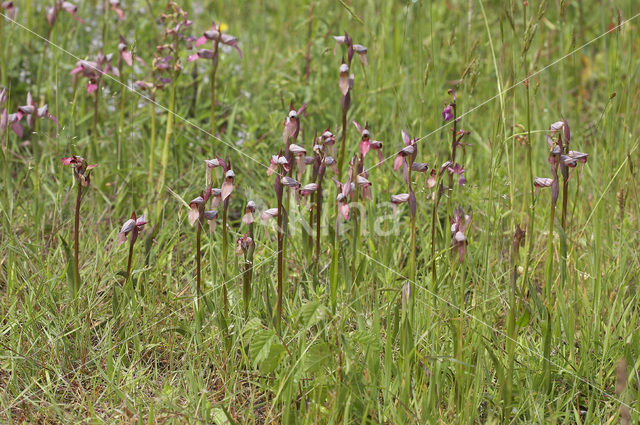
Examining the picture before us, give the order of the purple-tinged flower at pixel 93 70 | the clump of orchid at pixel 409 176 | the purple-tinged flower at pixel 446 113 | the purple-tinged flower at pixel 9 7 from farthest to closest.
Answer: the purple-tinged flower at pixel 9 7, the purple-tinged flower at pixel 93 70, the purple-tinged flower at pixel 446 113, the clump of orchid at pixel 409 176

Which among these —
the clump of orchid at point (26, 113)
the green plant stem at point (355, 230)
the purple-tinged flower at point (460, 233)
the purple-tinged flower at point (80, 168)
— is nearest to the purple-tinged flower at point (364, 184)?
the green plant stem at point (355, 230)

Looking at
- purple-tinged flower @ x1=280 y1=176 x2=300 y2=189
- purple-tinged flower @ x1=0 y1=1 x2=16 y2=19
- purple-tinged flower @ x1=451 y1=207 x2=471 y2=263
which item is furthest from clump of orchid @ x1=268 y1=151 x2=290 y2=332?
purple-tinged flower @ x1=0 y1=1 x2=16 y2=19

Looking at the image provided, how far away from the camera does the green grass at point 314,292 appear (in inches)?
74.9

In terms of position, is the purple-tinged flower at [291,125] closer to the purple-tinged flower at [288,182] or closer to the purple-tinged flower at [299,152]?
the purple-tinged flower at [299,152]

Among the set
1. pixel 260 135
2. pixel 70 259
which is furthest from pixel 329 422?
pixel 260 135

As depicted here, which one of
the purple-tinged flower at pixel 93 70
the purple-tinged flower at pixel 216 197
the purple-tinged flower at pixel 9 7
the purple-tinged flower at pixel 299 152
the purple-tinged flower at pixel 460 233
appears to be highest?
the purple-tinged flower at pixel 9 7

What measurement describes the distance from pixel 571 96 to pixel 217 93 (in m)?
1.98

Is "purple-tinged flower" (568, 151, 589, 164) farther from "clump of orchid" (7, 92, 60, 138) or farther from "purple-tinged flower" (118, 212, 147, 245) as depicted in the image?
"clump of orchid" (7, 92, 60, 138)

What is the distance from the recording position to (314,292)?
2236 mm

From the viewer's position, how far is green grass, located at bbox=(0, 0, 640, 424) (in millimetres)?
1903

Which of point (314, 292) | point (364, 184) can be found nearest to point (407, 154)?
point (364, 184)

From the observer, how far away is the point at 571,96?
13.4 feet

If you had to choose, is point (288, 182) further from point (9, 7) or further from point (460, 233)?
point (9, 7)

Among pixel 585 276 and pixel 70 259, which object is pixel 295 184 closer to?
pixel 70 259
